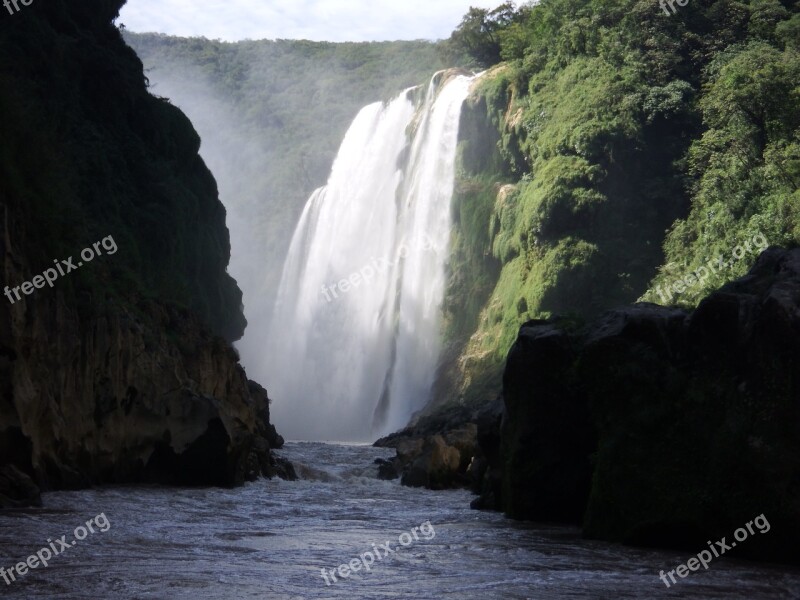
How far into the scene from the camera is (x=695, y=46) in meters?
44.8

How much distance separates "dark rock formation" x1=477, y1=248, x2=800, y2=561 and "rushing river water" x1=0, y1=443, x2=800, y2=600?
1.85ft

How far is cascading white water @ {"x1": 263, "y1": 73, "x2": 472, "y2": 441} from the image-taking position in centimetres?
5453

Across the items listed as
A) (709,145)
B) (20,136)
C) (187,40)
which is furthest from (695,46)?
(187,40)

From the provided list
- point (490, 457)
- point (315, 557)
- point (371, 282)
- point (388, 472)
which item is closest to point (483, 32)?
point (371, 282)

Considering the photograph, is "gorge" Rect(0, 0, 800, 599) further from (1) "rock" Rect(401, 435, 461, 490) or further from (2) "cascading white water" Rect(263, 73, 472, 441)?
(2) "cascading white water" Rect(263, 73, 472, 441)

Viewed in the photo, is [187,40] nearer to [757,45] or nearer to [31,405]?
[757,45]

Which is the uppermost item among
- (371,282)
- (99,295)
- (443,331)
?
(371,282)

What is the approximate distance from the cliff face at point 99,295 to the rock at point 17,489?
3 centimetres

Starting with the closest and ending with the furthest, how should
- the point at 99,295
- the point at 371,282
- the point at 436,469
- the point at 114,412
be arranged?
the point at 114,412 < the point at 99,295 < the point at 436,469 < the point at 371,282

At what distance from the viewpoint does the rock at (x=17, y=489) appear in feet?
43.0

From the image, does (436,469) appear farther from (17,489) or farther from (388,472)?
(17,489)

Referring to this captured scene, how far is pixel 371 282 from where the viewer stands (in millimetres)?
61219

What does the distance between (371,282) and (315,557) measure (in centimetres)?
5074

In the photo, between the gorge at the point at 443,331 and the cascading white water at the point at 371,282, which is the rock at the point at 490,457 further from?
the cascading white water at the point at 371,282
